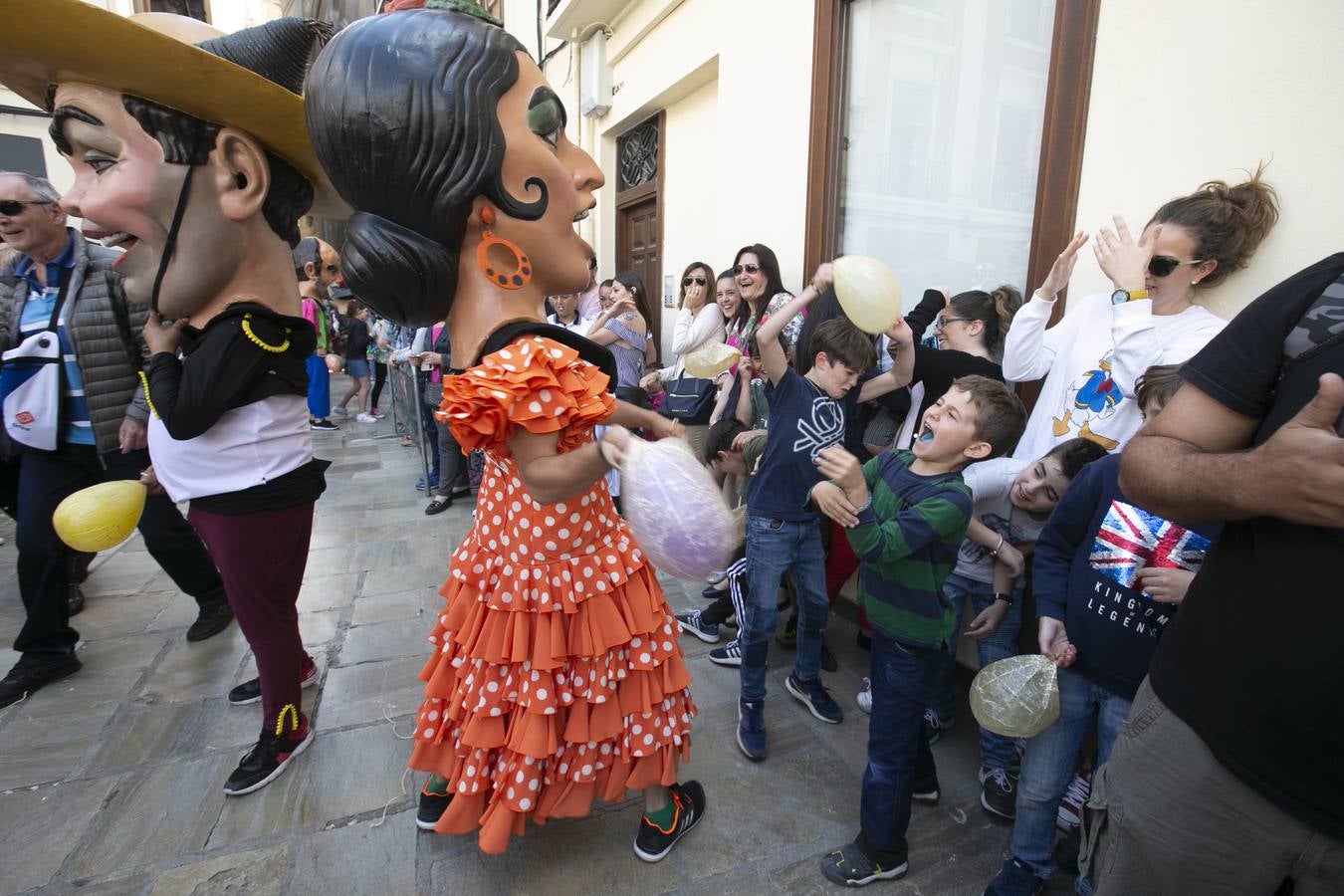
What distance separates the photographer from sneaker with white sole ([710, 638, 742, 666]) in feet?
9.30

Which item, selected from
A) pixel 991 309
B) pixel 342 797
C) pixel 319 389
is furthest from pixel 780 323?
pixel 319 389

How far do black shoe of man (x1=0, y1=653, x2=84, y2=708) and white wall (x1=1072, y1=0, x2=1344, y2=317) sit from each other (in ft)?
14.6

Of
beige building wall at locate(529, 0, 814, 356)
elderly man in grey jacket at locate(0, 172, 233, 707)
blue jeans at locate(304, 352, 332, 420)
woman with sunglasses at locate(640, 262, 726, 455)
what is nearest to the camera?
elderly man in grey jacket at locate(0, 172, 233, 707)

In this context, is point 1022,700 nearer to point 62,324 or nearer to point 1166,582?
point 1166,582

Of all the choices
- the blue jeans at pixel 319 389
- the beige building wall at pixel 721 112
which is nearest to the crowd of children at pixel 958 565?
the beige building wall at pixel 721 112

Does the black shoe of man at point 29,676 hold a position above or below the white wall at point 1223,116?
below

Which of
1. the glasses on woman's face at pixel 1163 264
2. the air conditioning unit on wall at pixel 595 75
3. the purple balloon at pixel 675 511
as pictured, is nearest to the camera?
the purple balloon at pixel 675 511

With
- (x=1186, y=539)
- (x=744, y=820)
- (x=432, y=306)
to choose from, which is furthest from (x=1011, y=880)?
(x=432, y=306)

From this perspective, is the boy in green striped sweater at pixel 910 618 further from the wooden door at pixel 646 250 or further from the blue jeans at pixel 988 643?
the wooden door at pixel 646 250

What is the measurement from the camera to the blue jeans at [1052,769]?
1650 millimetres

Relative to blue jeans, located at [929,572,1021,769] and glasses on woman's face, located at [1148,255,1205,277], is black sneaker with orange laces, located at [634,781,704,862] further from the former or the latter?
glasses on woman's face, located at [1148,255,1205,277]

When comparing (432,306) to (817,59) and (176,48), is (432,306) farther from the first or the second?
(817,59)

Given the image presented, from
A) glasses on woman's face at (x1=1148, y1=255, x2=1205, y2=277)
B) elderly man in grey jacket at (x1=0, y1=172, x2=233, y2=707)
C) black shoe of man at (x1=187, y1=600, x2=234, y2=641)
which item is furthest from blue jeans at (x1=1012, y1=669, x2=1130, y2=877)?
black shoe of man at (x1=187, y1=600, x2=234, y2=641)

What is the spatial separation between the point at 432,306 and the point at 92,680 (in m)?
2.65
